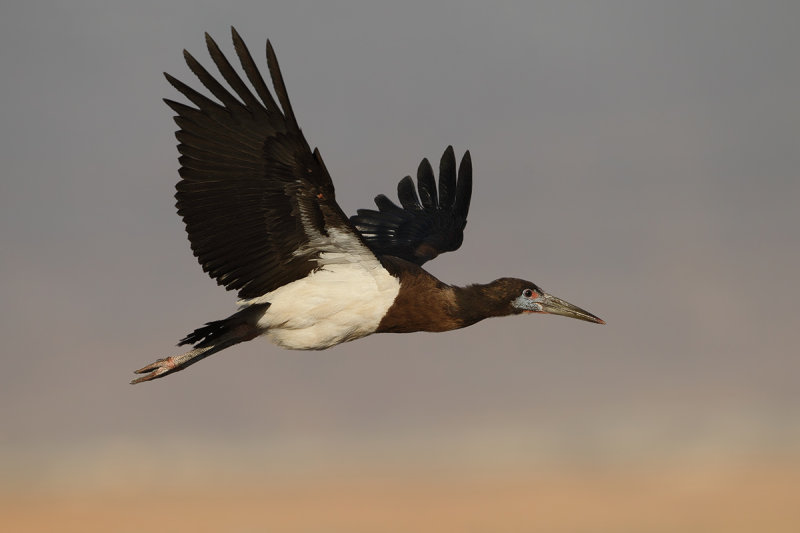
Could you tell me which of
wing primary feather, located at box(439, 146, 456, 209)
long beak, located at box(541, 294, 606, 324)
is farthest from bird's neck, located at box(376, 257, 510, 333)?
wing primary feather, located at box(439, 146, 456, 209)

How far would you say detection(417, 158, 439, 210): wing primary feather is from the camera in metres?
17.0

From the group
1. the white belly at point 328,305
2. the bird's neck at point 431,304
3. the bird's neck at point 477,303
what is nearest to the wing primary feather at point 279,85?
the white belly at point 328,305

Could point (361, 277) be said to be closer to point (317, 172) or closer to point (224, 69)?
point (317, 172)

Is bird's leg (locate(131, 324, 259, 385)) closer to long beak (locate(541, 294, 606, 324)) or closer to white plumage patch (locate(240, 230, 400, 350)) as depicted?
white plumage patch (locate(240, 230, 400, 350))

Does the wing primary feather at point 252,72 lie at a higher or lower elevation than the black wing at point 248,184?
higher

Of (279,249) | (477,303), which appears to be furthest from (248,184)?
(477,303)

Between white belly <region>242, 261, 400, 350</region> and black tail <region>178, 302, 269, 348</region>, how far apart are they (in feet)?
0.26

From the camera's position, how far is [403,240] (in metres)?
16.2

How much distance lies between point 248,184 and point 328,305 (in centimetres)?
176

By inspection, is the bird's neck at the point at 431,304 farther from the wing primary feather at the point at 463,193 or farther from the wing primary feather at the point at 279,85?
the wing primary feather at the point at 463,193

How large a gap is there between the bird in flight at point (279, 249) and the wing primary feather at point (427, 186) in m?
3.68

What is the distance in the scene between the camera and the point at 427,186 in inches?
671

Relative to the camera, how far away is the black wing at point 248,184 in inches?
440

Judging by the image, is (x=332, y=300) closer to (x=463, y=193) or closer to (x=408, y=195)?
(x=463, y=193)
